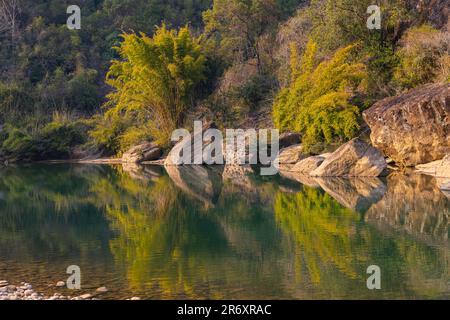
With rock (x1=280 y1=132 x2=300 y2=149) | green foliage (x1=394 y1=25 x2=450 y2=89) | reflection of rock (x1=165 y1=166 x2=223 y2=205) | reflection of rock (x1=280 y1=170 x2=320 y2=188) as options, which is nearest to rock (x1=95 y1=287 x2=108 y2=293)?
reflection of rock (x1=165 y1=166 x2=223 y2=205)

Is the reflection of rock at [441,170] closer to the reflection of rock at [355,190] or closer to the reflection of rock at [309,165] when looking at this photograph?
the reflection of rock at [355,190]

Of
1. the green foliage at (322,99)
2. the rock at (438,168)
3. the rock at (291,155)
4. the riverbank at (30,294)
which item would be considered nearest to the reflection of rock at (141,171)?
the rock at (291,155)

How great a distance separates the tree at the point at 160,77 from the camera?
92.5 ft

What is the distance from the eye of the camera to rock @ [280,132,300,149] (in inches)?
962

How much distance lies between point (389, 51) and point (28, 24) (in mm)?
29610

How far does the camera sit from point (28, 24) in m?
46.2

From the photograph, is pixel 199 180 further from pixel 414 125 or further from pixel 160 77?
pixel 160 77

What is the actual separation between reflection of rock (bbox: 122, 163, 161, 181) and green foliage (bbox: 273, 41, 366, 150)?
4852 mm

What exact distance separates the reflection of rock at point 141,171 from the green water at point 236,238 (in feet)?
8.22

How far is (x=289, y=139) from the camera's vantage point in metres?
24.5

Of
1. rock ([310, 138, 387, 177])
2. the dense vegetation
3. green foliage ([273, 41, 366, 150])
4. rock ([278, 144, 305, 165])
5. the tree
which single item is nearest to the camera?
rock ([310, 138, 387, 177])

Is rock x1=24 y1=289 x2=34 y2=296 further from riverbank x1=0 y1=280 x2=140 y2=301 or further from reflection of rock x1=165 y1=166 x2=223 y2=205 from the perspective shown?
reflection of rock x1=165 y1=166 x2=223 y2=205

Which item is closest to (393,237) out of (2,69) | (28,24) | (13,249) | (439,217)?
(439,217)
